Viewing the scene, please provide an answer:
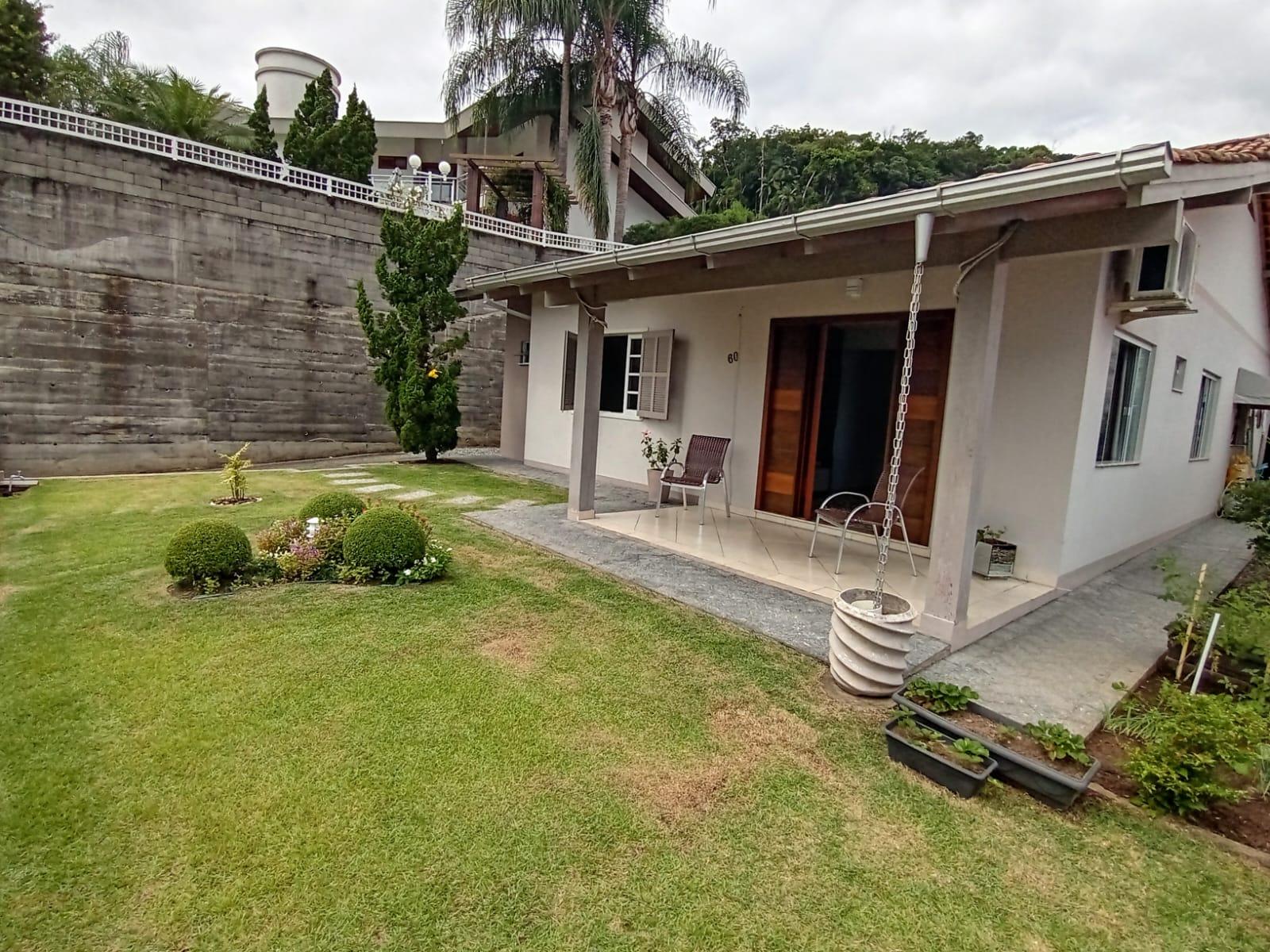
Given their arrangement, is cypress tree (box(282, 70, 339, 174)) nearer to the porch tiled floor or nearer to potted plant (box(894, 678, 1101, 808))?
the porch tiled floor

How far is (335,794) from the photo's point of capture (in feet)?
7.53

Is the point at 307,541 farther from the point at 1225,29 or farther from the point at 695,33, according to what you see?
the point at 695,33

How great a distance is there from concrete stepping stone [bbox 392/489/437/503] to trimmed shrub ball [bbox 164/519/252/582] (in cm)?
282

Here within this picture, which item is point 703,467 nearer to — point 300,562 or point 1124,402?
point 1124,402

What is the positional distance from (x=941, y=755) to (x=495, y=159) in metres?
16.8

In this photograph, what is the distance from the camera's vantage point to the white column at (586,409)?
20.3 feet

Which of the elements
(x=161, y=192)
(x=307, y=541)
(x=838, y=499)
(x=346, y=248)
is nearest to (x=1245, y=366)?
(x=838, y=499)

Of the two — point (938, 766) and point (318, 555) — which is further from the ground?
point (318, 555)

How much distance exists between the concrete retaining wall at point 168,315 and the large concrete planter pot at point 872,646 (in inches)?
410

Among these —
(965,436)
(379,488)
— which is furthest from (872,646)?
(379,488)

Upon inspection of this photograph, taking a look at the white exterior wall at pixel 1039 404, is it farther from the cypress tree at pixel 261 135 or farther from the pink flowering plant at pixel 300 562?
the cypress tree at pixel 261 135

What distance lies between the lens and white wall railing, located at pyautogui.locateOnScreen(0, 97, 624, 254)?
8.59 m

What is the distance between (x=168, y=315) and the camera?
31.8 ft

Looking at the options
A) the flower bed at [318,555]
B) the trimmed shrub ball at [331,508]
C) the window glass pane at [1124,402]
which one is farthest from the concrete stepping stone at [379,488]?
the window glass pane at [1124,402]
